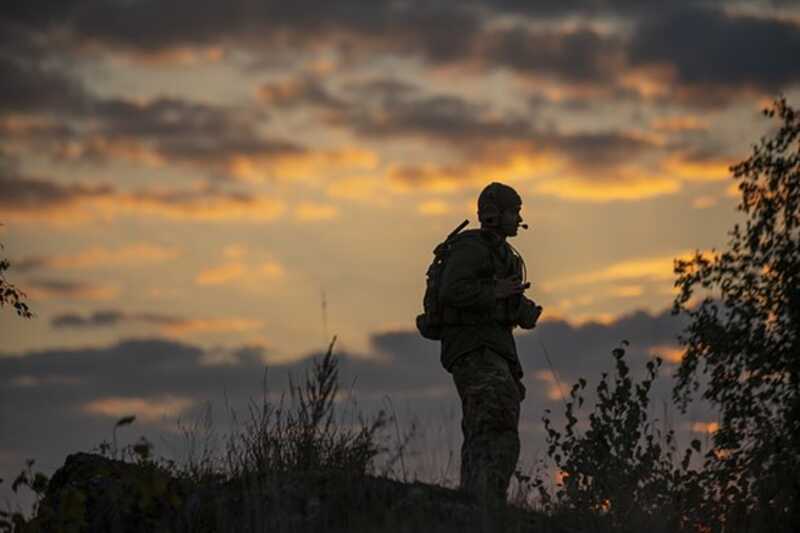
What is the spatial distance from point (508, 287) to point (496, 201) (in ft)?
2.63

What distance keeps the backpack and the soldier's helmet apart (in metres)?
0.34

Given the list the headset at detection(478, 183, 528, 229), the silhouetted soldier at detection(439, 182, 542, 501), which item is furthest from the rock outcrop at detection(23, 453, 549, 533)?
the headset at detection(478, 183, 528, 229)

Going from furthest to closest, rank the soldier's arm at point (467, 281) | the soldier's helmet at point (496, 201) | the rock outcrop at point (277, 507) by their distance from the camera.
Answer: the soldier's helmet at point (496, 201)
the soldier's arm at point (467, 281)
the rock outcrop at point (277, 507)

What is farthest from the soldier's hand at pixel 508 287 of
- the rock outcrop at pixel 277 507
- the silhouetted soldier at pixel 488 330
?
the rock outcrop at pixel 277 507

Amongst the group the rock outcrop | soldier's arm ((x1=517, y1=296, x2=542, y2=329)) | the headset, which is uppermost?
the headset

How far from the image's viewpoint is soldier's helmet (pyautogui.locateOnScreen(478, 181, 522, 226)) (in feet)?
41.2

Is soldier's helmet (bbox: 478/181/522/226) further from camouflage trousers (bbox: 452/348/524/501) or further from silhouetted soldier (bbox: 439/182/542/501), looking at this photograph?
camouflage trousers (bbox: 452/348/524/501)

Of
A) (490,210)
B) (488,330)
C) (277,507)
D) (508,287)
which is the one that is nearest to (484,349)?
(488,330)

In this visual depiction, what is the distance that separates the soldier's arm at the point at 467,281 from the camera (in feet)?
40.1

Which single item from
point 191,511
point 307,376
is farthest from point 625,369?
point 191,511

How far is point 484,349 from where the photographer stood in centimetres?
1252

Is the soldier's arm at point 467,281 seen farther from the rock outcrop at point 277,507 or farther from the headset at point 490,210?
the rock outcrop at point 277,507

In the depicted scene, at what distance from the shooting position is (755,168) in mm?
14891

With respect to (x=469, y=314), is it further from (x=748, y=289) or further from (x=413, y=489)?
(x=748, y=289)
